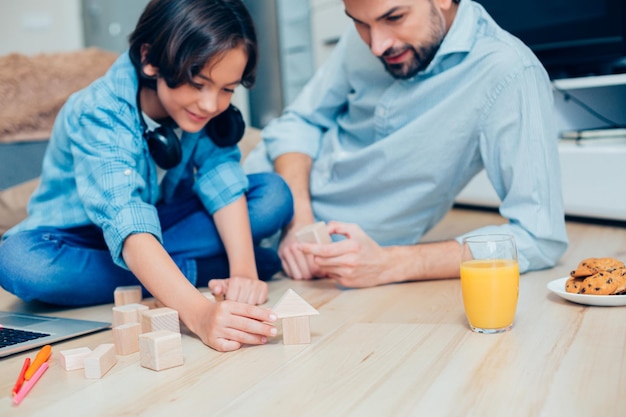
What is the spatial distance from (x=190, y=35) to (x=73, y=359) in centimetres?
64

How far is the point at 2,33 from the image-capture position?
172 inches

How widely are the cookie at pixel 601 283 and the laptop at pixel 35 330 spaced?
2.97ft

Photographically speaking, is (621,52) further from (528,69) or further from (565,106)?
(528,69)

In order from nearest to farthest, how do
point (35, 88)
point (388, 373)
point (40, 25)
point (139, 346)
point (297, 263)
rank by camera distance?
point (388, 373)
point (139, 346)
point (297, 263)
point (35, 88)
point (40, 25)

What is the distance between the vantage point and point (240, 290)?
58.9 inches

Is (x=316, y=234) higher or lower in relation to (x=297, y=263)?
higher

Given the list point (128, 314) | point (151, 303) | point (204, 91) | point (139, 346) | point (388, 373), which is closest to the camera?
point (388, 373)

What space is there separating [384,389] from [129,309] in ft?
1.77

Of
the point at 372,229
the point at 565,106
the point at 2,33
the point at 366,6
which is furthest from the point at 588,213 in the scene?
the point at 2,33

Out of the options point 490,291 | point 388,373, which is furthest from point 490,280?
point 388,373

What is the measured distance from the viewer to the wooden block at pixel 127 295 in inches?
60.4

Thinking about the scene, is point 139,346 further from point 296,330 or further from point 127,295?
point 127,295

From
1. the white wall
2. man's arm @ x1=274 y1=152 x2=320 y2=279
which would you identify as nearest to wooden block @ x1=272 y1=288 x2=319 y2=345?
man's arm @ x1=274 y1=152 x2=320 y2=279

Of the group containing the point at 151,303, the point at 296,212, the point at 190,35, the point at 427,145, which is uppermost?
the point at 190,35
